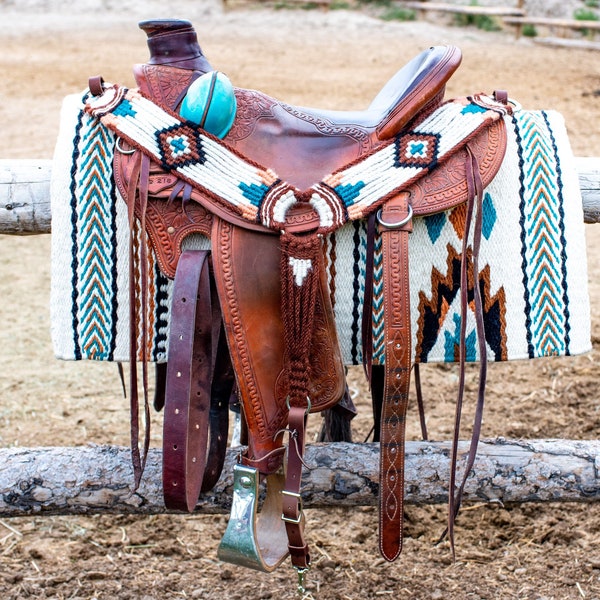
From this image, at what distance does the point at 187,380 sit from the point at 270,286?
22 cm

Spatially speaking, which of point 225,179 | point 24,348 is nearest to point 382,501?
point 225,179

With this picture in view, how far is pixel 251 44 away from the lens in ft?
32.2

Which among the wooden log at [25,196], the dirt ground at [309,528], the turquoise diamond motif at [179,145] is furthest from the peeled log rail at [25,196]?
the dirt ground at [309,528]

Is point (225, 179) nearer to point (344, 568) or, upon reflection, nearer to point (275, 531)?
point (275, 531)

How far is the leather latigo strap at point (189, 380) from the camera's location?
1316mm

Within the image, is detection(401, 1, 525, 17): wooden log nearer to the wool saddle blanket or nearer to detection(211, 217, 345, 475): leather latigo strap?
the wool saddle blanket

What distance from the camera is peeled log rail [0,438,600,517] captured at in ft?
5.42

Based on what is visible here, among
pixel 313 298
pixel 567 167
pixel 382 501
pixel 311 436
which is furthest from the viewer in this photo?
pixel 311 436

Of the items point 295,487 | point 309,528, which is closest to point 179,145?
point 295,487

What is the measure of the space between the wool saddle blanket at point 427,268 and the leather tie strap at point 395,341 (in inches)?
3.9

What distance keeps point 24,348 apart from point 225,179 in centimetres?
237

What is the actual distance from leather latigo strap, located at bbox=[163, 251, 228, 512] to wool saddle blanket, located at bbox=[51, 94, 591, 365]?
15 centimetres

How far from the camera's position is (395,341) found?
1.36 m

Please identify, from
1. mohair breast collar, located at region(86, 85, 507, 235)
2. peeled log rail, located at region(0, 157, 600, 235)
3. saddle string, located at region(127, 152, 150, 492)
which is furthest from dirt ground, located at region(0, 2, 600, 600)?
mohair breast collar, located at region(86, 85, 507, 235)
